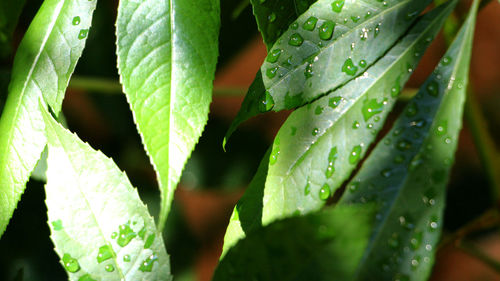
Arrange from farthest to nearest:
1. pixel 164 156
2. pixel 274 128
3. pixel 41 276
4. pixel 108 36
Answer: pixel 274 128 → pixel 108 36 → pixel 41 276 → pixel 164 156

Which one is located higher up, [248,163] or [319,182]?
[319,182]

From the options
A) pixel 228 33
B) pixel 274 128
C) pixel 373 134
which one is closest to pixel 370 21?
pixel 373 134

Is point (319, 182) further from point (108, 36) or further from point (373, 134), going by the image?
point (108, 36)

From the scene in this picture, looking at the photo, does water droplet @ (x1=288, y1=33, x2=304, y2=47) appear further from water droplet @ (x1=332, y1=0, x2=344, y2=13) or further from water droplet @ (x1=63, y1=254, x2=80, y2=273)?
water droplet @ (x1=63, y1=254, x2=80, y2=273)

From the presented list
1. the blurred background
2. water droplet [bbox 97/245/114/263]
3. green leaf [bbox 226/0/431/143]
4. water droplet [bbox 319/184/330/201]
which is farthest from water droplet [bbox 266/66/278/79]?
the blurred background

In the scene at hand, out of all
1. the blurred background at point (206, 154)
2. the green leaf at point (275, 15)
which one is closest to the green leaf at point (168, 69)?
the green leaf at point (275, 15)
